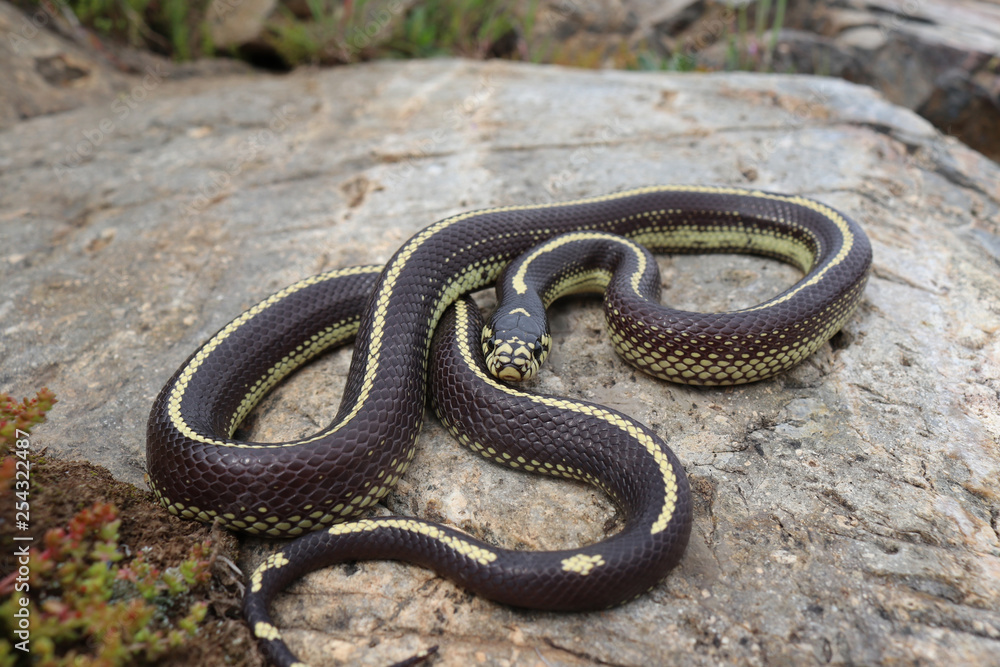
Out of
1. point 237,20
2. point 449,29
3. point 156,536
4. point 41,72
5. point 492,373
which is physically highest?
point 237,20

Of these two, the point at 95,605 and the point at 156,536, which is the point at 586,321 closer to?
the point at 156,536

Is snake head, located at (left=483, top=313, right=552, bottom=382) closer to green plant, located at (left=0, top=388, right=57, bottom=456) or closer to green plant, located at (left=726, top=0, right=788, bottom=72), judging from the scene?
green plant, located at (left=0, top=388, right=57, bottom=456)

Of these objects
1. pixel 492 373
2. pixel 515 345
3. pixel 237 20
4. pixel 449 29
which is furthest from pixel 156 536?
pixel 449 29

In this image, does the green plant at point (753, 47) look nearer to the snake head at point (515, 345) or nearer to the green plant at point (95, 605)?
the snake head at point (515, 345)

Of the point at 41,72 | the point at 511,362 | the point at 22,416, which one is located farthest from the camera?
the point at 41,72

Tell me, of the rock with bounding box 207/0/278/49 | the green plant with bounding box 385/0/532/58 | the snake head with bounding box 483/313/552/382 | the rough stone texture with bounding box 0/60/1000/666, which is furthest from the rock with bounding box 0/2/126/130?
the snake head with bounding box 483/313/552/382
